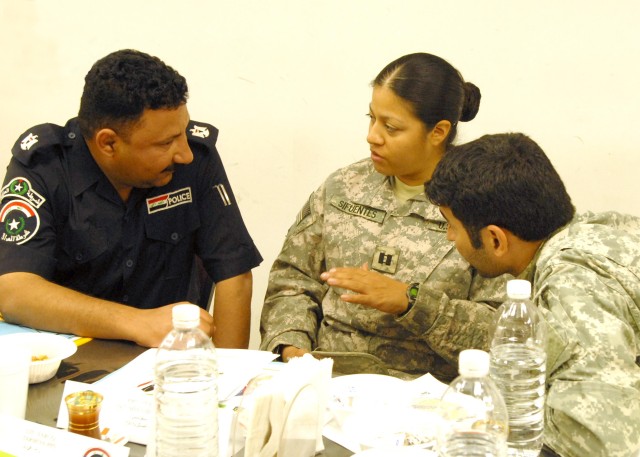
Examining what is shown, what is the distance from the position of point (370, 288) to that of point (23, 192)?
0.96 metres

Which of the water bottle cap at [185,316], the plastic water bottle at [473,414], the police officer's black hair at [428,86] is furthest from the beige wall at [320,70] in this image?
the water bottle cap at [185,316]

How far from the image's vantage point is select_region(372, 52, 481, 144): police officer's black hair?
2.10m

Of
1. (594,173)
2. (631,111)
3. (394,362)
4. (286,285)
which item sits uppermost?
(631,111)

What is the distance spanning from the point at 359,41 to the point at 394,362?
1.18 metres

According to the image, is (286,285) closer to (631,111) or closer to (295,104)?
(295,104)

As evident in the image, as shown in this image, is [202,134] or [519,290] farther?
[202,134]

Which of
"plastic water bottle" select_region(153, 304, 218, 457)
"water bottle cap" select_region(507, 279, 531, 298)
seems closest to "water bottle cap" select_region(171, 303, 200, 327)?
"plastic water bottle" select_region(153, 304, 218, 457)

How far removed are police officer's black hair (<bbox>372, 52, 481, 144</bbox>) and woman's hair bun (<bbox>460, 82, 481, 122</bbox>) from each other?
1.8 inches

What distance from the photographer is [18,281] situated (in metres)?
1.87

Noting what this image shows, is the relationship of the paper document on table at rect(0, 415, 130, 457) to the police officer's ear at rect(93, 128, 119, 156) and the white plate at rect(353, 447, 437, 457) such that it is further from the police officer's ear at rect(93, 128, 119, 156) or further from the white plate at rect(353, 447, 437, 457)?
the police officer's ear at rect(93, 128, 119, 156)

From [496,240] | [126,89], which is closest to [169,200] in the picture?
[126,89]

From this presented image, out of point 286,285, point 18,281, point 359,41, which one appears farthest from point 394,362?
point 359,41

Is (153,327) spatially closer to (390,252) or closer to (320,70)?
(390,252)

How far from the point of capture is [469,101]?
2213mm
